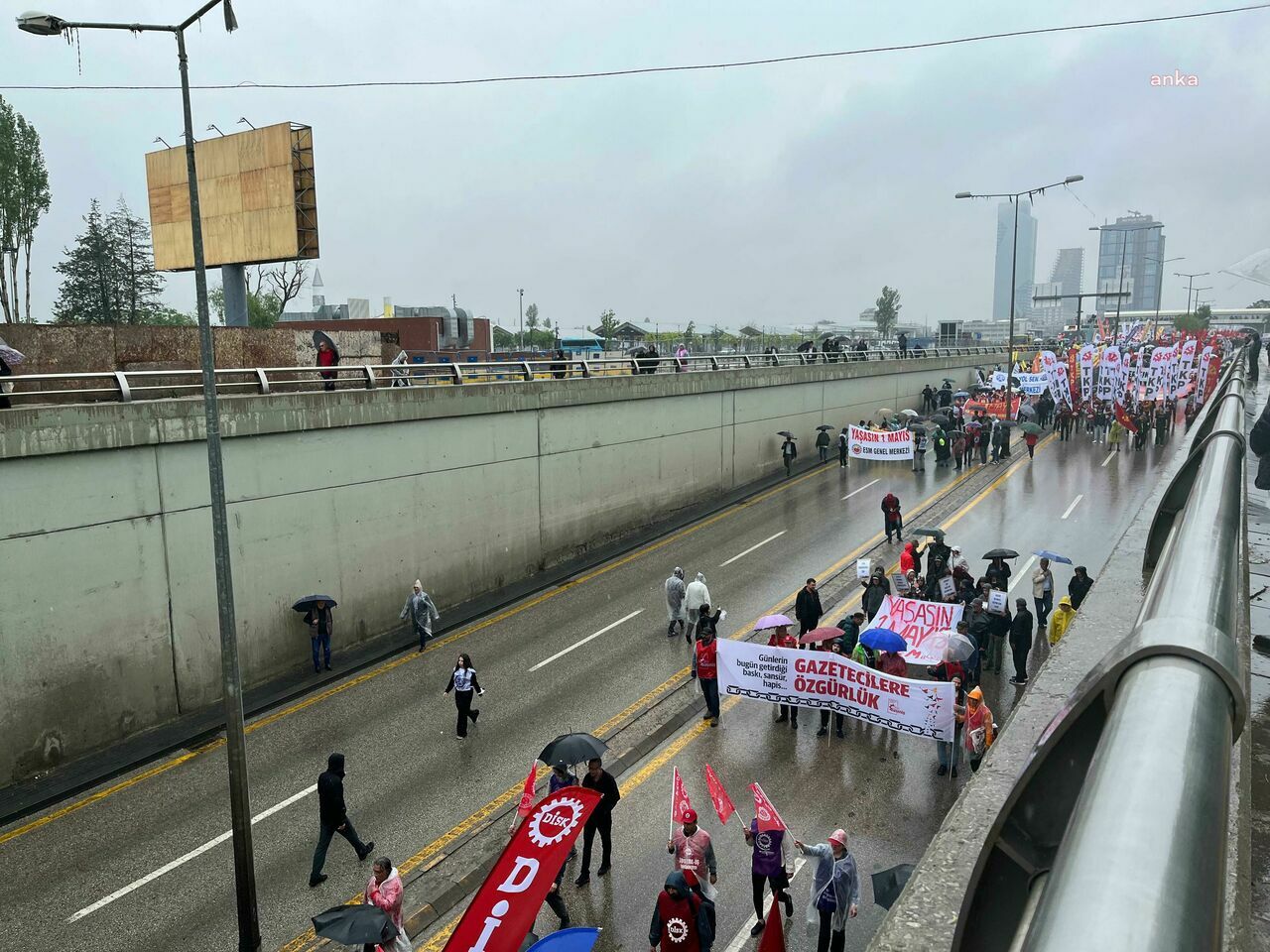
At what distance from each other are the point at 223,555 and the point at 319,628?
6.37m

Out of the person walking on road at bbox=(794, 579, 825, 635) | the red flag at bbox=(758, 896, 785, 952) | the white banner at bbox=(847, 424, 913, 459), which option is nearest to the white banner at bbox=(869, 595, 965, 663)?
A: the person walking on road at bbox=(794, 579, 825, 635)

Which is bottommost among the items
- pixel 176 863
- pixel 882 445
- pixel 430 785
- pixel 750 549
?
pixel 176 863

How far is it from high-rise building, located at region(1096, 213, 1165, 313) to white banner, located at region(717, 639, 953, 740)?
322 feet

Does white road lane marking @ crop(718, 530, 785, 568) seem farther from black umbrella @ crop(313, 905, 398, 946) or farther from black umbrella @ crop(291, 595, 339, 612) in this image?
black umbrella @ crop(313, 905, 398, 946)

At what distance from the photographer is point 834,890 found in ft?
26.3

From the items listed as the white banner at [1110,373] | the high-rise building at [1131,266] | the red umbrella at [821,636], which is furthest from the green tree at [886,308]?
the red umbrella at [821,636]

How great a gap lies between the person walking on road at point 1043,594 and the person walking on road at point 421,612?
11.1 metres

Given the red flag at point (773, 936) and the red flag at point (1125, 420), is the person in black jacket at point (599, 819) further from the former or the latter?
the red flag at point (1125, 420)

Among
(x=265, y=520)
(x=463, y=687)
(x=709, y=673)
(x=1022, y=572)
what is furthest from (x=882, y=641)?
(x=265, y=520)

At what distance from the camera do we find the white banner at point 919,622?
1375 centimetres

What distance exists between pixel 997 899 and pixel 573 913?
8.19 m

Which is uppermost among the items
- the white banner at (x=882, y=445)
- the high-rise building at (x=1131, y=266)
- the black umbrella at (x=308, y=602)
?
the high-rise building at (x=1131, y=266)

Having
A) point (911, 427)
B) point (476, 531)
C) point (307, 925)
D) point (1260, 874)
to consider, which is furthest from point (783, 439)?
point (1260, 874)

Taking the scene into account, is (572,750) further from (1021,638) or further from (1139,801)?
(1139,801)
